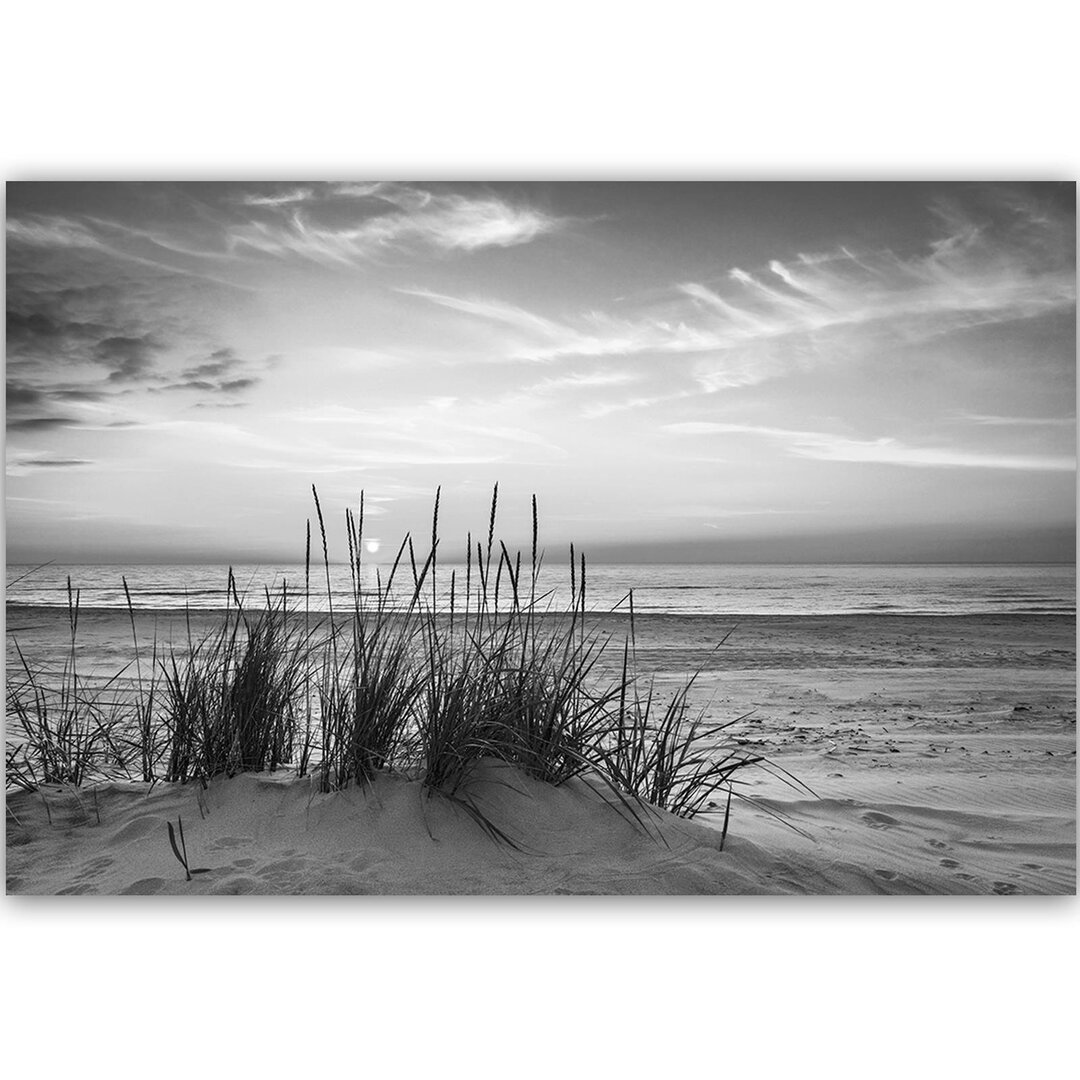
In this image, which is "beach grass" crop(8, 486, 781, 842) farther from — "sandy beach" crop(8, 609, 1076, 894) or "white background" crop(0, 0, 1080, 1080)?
"white background" crop(0, 0, 1080, 1080)

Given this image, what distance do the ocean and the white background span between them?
0.95 meters

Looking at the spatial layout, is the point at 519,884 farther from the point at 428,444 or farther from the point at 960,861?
the point at 428,444

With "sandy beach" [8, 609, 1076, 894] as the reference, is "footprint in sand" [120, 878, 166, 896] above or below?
below

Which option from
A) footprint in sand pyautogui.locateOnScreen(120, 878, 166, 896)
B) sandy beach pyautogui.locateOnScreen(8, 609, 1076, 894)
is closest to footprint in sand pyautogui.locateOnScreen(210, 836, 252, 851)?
sandy beach pyautogui.locateOnScreen(8, 609, 1076, 894)

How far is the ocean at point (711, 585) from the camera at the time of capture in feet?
8.42

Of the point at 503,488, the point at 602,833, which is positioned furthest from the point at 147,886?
the point at 503,488

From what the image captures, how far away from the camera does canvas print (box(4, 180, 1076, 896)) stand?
2115mm

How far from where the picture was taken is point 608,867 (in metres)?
2.06

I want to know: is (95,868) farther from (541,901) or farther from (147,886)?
(541,901)

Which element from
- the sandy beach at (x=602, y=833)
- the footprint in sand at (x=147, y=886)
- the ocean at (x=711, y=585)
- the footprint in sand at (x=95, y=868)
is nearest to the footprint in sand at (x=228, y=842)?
the sandy beach at (x=602, y=833)

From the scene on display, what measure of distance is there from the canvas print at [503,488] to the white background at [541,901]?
5.4 inches
